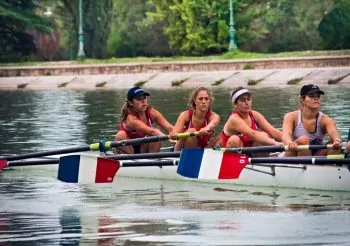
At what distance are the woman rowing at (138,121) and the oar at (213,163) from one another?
6.29 feet

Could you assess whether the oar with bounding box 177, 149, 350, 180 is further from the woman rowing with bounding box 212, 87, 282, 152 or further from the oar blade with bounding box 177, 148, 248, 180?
the woman rowing with bounding box 212, 87, 282, 152

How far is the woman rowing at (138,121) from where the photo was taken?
18.1 metres

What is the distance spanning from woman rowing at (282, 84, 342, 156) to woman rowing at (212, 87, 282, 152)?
19.1 inches

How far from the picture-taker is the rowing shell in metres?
15.5

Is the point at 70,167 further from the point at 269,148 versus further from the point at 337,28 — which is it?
the point at 337,28

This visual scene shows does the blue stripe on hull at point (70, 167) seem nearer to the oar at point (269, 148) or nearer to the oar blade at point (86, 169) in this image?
the oar blade at point (86, 169)

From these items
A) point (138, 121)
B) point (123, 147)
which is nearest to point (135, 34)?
point (123, 147)

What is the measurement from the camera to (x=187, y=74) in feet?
166

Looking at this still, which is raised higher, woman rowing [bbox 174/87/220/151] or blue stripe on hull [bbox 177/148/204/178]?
woman rowing [bbox 174/87/220/151]

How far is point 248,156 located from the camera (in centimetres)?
1672

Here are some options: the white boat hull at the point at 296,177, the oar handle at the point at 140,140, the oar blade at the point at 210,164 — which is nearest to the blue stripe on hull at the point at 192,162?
the oar blade at the point at 210,164

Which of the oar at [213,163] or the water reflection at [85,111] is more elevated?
the water reflection at [85,111]

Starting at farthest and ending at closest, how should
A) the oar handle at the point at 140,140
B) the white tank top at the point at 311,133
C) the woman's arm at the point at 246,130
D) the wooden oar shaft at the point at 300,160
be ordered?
the oar handle at the point at 140,140, the woman's arm at the point at 246,130, the white tank top at the point at 311,133, the wooden oar shaft at the point at 300,160

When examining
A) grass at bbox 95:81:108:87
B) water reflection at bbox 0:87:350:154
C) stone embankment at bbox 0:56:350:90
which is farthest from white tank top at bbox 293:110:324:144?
grass at bbox 95:81:108:87
